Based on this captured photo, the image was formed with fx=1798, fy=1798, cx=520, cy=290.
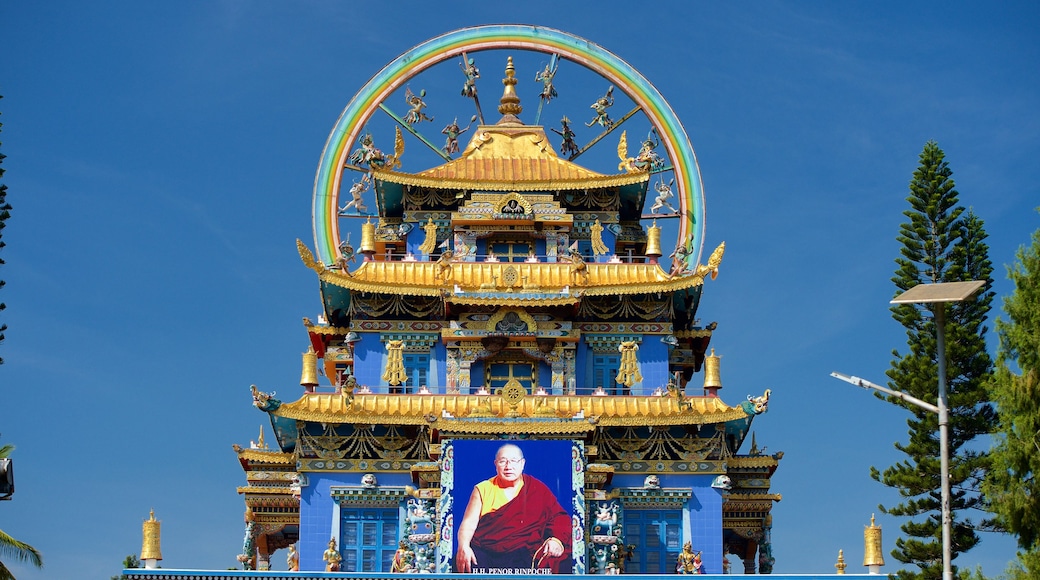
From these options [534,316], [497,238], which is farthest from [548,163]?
[534,316]

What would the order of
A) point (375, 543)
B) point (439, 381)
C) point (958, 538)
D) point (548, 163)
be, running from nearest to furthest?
point (958, 538), point (375, 543), point (439, 381), point (548, 163)

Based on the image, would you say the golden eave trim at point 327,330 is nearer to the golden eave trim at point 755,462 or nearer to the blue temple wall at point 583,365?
the blue temple wall at point 583,365

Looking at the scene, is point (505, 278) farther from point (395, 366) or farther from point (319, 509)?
point (319, 509)

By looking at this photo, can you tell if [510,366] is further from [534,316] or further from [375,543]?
[375,543]

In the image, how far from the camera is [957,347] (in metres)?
43.8

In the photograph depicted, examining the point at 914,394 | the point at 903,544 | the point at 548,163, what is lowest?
the point at 903,544

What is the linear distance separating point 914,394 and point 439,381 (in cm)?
1323

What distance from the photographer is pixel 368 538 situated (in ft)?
153

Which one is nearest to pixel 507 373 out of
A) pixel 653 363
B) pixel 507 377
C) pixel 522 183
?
pixel 507 377

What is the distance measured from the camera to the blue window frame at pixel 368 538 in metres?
46.2

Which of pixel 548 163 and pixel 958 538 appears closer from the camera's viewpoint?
pixel 958 538

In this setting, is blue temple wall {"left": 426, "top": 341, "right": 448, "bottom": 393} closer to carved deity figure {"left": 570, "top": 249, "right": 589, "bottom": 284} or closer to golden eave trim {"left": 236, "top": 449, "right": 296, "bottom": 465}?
A: carved deity figure {"left": 570, "top": 249, "right": 589, "bottom": 284}

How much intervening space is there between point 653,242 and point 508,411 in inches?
314

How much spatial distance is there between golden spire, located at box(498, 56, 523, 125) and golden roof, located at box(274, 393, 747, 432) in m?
12.7
